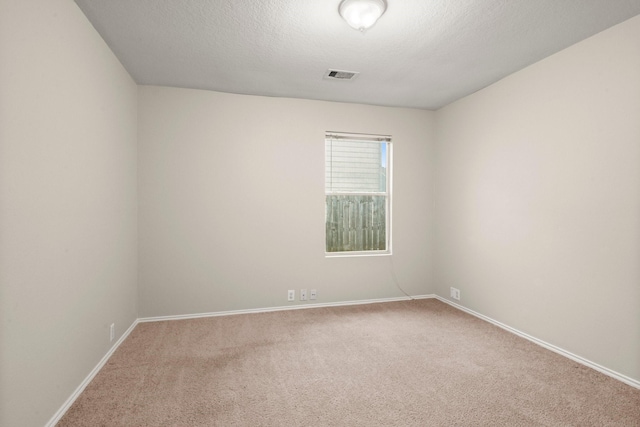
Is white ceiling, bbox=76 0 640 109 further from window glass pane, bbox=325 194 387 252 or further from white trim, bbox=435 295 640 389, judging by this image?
white trim, bbox=435 295 640 389

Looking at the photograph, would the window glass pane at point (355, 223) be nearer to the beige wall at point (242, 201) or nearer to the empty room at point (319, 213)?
the empty room at point (319, 213)

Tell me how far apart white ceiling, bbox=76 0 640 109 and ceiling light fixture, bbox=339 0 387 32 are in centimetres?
8

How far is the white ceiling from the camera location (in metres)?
2.17

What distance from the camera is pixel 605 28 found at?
7.91ft

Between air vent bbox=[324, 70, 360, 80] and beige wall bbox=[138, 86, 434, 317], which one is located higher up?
air vent bbox=[324, 70, 360, 80]

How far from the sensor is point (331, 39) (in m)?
2.58

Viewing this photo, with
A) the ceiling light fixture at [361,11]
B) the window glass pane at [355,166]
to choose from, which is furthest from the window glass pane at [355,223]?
the ceiling light fixture at [361,11]

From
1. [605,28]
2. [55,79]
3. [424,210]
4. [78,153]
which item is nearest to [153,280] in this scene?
[78,153]

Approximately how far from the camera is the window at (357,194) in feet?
14.0

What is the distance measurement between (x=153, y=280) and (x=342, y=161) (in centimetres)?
264

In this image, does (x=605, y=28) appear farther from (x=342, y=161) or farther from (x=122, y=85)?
(x=122, y=85)

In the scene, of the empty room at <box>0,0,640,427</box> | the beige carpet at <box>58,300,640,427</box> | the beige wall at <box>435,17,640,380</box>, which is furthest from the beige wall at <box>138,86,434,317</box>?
the beige wall at <box>435,17,640,380</box>

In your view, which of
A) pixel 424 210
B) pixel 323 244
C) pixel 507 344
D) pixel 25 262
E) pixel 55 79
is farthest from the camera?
pixel 424 210

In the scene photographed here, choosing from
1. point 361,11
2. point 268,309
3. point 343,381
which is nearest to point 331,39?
point 361,11
